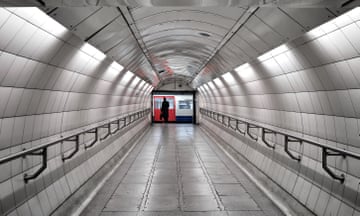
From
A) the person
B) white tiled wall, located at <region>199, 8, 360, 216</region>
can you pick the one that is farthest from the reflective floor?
the person

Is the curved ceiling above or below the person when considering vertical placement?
above

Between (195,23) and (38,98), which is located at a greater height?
(195,23)

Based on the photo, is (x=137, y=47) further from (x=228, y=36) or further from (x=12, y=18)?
(x=12, y=18)

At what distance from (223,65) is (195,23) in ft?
10.2

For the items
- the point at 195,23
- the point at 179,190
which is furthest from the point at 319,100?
the point at 179,190

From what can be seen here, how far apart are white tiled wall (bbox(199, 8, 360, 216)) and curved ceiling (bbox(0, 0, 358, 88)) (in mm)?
266

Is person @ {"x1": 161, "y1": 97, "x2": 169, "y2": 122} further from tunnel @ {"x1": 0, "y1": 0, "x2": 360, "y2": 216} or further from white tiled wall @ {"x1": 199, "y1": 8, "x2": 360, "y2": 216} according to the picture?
white tiled wall @ {"x1": 199, "y1": 8, "x2": 360, "y2": 216}

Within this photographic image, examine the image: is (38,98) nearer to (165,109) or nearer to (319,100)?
(319,100)

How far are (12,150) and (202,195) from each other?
11.2 feet

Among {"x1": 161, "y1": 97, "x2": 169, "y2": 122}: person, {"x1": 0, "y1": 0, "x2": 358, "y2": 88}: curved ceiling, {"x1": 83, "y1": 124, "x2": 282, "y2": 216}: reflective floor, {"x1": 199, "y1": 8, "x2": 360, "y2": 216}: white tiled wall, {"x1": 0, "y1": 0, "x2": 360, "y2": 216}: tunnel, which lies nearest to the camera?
{"x1": 0, "y1": 0, "x2": 358, "y2": 88}: curved ceiling

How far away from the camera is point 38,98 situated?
4449 millimetres

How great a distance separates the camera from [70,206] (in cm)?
505

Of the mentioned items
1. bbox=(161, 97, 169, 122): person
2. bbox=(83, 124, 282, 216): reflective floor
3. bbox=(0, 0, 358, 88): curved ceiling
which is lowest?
bbox=(83, 124, 282, 216): reflective floor

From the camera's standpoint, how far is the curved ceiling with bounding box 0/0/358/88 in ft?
9.15
